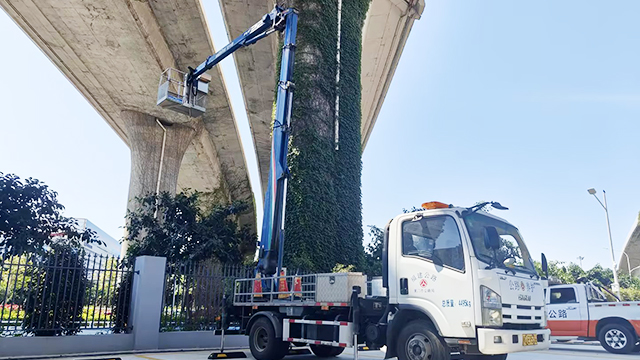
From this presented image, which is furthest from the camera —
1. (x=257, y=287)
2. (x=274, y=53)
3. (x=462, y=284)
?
(x=274, y=53)

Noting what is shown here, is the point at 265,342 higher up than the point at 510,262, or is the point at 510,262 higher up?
the point at 510,262

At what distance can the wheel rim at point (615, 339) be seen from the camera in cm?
1144

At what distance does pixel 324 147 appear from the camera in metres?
16.3

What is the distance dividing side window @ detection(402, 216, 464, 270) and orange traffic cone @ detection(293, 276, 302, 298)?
210cm

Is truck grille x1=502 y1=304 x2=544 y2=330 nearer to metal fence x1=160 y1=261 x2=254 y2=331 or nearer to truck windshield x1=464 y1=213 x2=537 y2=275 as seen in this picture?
truck windshield x1=464 y1=213 x2=537 y2=275

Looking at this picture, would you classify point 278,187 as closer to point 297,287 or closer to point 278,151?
point 278,151

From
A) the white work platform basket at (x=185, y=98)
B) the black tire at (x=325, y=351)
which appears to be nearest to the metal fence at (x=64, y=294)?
the black tire at (x=325, y=351)

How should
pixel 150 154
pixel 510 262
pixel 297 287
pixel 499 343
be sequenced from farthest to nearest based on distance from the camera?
pixel 150 154, pixel 297 287, pixel 510 262, pixel 499 343

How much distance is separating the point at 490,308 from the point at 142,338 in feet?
26.3

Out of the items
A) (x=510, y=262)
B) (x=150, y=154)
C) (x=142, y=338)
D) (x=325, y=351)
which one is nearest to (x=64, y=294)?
(x=142, y=338)

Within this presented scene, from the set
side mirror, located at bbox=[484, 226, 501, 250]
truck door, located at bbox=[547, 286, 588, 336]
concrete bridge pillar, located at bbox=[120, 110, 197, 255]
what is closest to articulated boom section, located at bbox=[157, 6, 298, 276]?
side mirror, located at bbox=[484, 226, 501, 250]

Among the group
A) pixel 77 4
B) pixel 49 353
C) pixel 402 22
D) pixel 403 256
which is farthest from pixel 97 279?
pixel 402 22

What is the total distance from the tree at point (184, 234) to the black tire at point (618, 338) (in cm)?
1297

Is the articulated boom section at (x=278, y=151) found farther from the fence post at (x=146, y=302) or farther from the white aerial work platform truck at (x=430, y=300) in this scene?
the fence post at (x=146, y=302)
